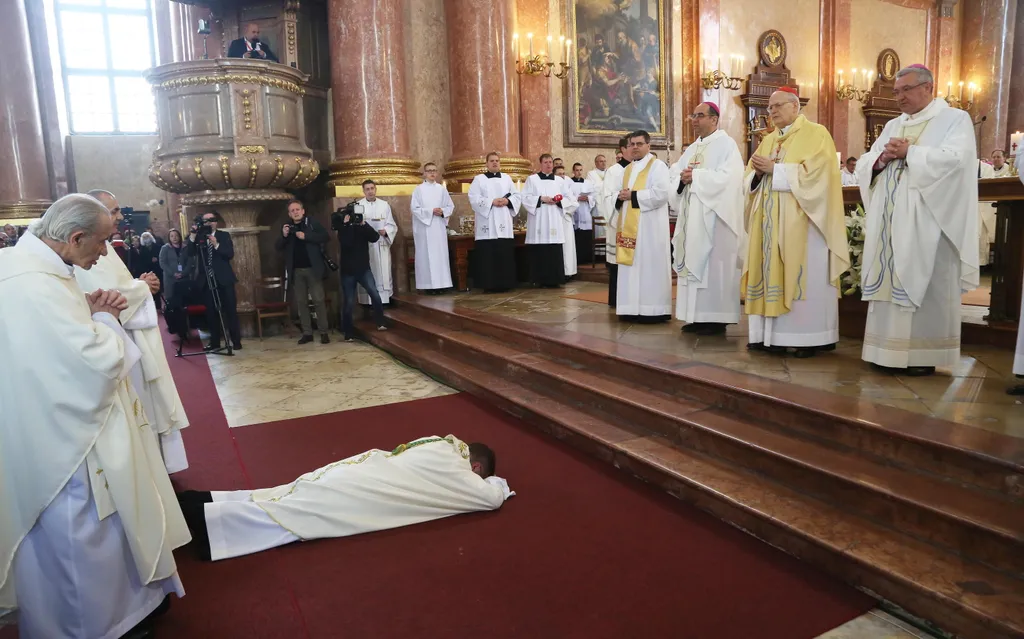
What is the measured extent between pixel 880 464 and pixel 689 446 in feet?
3.36

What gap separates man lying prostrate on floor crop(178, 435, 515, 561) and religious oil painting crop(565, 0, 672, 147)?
Result: 945 centimetres

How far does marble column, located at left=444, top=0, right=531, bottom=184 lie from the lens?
395 inches

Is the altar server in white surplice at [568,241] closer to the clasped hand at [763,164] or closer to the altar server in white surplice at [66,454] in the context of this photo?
the clasped hand at [763,164]

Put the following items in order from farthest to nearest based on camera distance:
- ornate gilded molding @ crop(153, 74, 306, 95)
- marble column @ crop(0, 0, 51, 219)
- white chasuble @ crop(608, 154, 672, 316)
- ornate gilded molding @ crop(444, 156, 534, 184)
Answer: marble column @ crop(0, 0, 51, 219)
ornate gilded molding @ crop(444, 156, 534, 184)
ornate gilded molding @ crop(153, 74, 306, 95)
white chasuble @ crop(608, 154, 672, 316)

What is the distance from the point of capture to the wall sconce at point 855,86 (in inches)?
567

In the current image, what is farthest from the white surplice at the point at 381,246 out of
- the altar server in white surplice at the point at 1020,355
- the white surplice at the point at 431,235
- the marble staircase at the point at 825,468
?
the altar server in white surplice at the point at 1020,355

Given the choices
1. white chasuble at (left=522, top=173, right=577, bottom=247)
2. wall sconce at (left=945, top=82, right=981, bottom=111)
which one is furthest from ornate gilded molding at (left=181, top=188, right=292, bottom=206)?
wall sconce at (left=945, top=82, right=981, bottom=111)

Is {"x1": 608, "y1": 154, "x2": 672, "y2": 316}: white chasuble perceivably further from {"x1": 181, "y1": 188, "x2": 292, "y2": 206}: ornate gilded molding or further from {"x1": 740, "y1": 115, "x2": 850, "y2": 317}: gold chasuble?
{"x1": 181, "y1": 188, "x2": 292, "y2": 206}: ornate gilded molding

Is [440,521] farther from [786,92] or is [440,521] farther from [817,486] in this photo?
[786,92]

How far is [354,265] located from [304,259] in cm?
67

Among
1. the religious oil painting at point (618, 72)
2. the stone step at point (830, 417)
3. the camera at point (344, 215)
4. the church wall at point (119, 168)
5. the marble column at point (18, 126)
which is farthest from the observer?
the church wall at point (119, 168)

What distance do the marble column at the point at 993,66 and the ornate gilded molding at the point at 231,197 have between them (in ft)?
48.7

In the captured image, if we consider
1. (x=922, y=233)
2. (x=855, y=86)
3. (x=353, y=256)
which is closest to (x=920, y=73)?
(x=922, y=233)

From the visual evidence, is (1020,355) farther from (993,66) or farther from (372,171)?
(993,66)
